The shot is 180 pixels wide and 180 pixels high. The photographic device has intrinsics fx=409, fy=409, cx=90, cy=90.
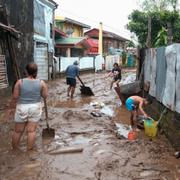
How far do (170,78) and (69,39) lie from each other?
29988 millimetres

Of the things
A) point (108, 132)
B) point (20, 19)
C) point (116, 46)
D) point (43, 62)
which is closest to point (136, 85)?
point (108, 132)

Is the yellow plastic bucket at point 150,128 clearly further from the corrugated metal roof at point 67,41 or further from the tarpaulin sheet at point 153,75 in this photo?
the corrugated metal roof at point 67,41

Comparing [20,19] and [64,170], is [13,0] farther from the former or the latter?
[64,170]

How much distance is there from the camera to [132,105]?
1063 cm

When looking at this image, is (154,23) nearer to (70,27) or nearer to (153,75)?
(153,75)

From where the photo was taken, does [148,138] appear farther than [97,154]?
Yes

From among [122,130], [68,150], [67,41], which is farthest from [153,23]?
[68,150]

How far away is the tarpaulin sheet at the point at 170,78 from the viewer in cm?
918

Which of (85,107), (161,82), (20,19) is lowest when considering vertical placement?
(85,107)

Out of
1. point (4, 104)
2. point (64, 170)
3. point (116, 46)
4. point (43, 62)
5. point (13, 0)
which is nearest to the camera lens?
point (64, 170)

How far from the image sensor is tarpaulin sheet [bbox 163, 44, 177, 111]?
9177 mm

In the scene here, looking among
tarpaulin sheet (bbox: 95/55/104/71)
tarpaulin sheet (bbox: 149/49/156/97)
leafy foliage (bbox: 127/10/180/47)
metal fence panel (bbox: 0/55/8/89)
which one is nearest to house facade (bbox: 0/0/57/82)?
metal fence panel (bbox: 0/55/8/89)

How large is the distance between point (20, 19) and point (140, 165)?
1275cm

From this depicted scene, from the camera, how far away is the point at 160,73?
11461 mm
